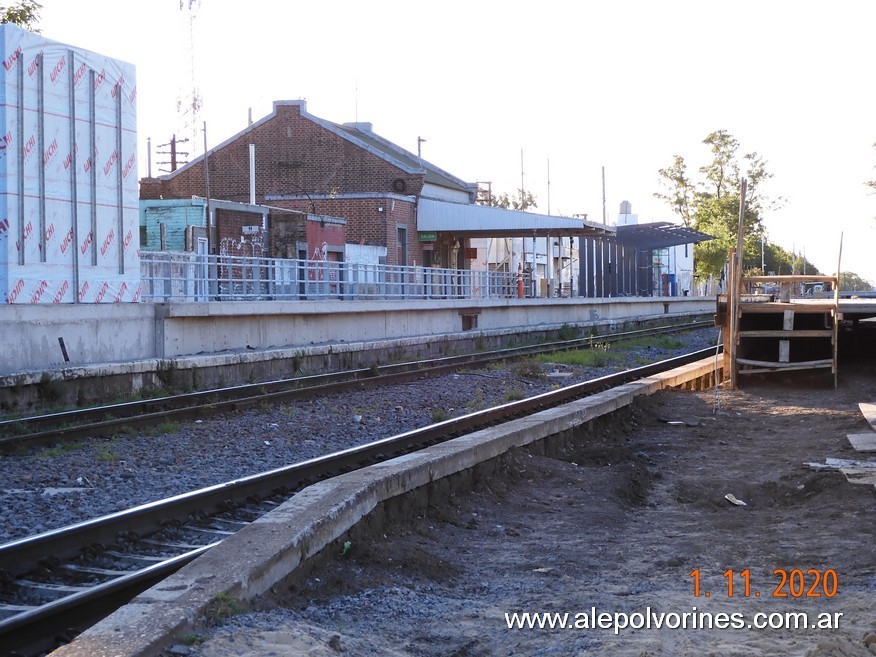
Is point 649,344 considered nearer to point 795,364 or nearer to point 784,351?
point 784,351

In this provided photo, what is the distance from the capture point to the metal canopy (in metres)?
55.2

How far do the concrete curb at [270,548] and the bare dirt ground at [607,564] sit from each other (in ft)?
0.51

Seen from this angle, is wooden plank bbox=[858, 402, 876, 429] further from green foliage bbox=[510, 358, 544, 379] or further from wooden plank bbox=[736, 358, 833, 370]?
green foliage bbox=[510, 358, 544, 379]

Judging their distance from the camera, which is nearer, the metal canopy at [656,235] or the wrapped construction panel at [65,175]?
the wrapped construction panel at [65,175]

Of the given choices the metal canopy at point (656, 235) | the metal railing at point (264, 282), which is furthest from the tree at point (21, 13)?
the metal canopy at point (656, 235)

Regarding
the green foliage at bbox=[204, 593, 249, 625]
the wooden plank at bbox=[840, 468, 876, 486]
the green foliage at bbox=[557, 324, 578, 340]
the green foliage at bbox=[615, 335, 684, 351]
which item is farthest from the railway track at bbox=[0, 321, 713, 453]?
the green foliage at bbox=[557, 324, 578, 340]

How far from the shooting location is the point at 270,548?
5336 mm

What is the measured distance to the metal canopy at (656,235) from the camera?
5519 cm

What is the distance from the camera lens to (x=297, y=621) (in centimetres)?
477

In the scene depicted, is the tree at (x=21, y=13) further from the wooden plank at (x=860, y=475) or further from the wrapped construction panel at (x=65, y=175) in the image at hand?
the wooden plank at (x=860, y=475)

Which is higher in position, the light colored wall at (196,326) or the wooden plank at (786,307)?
the wooden plank at (786,307)

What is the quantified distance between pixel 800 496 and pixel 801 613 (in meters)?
3.59

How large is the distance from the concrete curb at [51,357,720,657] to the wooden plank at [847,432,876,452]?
3.27 m

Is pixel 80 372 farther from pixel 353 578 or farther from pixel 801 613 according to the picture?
pixel 801 613
